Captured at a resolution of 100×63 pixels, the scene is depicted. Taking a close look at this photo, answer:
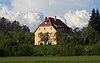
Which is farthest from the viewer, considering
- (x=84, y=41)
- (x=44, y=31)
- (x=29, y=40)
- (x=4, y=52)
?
(x=44, y=31)

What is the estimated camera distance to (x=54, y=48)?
2712 inches

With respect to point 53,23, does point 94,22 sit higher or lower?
lower

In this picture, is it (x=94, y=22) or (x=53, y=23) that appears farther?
(x=53, y=23)

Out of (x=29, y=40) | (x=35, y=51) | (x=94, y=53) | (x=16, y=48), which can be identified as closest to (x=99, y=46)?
(x=94, y=53)

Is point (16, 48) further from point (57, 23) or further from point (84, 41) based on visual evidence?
point (57, 23)

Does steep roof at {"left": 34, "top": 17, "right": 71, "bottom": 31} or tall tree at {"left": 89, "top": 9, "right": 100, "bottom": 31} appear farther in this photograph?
steep roof at {"left": 34, "top": 17, "right": 71, "bottom": 31}

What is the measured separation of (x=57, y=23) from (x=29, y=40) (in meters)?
21.3

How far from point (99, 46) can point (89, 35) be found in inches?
1139

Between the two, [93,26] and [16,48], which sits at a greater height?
[93,26]

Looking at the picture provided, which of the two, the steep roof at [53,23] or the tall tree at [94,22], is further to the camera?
the steep roof at [53,23]

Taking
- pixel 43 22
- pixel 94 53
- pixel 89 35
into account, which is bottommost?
pixel 94 53

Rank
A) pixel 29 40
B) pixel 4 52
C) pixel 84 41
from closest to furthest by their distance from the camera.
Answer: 1. pixel 4 52
2. pixel 84 41
3. pixel 29 40

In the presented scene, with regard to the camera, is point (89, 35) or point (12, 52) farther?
point (89, 35)

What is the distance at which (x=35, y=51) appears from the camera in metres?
69.0
